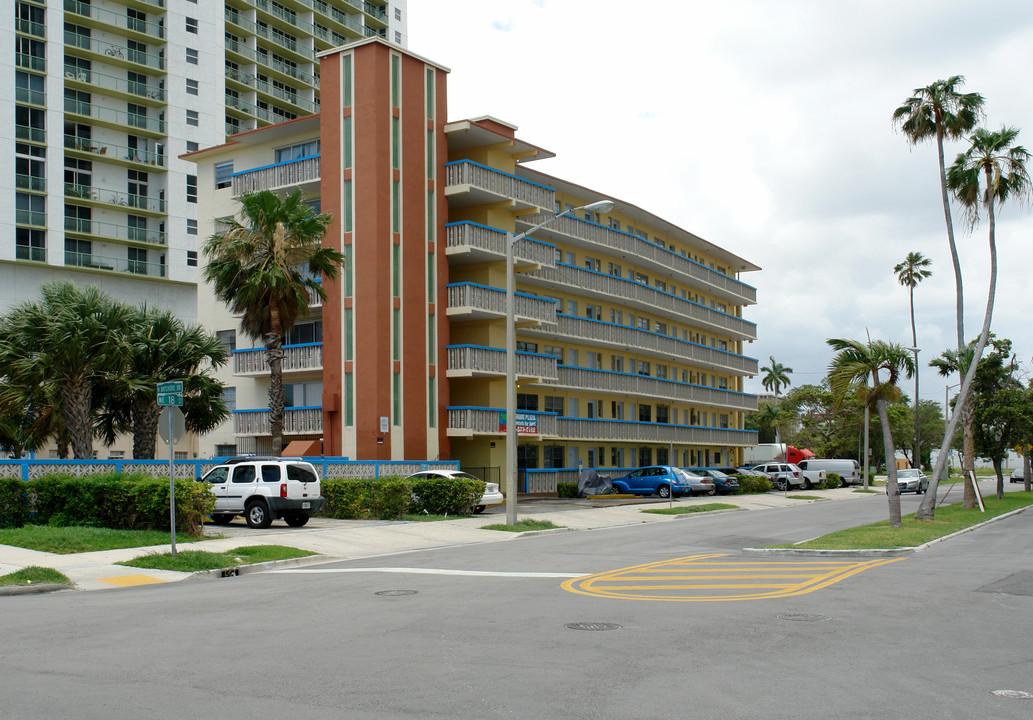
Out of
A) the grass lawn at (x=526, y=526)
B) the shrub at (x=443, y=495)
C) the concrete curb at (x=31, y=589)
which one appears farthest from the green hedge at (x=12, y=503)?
the grass lawn at (x=526, y=526)

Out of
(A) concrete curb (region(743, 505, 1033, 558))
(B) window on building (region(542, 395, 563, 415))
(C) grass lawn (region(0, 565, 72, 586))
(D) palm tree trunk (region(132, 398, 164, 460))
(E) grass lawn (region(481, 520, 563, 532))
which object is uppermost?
(B) window on building (region(542, 395, 563, 415))

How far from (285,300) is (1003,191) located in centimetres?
2408

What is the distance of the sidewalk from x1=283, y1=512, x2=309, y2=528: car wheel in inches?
9.9

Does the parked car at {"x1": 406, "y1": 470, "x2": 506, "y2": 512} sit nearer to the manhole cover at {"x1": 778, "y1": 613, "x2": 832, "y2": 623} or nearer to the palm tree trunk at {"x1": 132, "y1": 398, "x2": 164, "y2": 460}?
the palm tree trunk at {"x1": 132, "y1": 398, "x2": 164, "y2": 460}

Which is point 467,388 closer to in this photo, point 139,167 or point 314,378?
point 314,378

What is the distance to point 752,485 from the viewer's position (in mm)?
54875

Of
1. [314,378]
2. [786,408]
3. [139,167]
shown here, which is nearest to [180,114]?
[139,167]

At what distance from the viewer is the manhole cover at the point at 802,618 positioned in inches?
432

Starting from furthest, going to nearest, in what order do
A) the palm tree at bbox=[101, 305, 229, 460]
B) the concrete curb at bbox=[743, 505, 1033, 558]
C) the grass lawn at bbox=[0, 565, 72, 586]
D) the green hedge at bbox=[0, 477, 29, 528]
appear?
1. the palm tree at bbox=[101, 305, 229, 460]
2. the green hedge at bbox=[0, 477, 29, 528]
3. the concrete curb at bbox=[743, 505, 1033, 558]
4. the grass lawn at bbox=[0, 565, 72, 586]

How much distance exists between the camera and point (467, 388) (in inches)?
1731

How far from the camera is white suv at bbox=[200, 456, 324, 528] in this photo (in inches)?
992

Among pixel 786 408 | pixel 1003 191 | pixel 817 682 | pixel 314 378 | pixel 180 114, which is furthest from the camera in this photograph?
pixel 786 408

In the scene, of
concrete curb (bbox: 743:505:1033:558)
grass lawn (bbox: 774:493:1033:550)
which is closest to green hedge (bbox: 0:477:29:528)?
concrete curb (bbox: 743:505:1033:558)

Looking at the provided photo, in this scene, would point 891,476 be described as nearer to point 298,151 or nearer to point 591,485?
point 591,485
